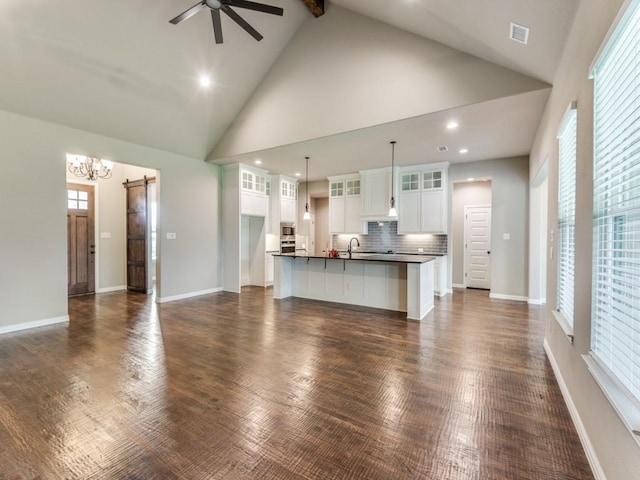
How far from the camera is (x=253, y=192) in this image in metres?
7.04

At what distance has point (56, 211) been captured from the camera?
4.42 meters

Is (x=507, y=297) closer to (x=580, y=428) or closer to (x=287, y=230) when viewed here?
(x=580, y=428)

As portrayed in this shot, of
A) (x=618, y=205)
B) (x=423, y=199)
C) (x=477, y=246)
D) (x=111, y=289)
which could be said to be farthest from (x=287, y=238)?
(x=618, y=205)

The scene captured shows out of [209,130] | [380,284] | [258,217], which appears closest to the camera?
[380,284]

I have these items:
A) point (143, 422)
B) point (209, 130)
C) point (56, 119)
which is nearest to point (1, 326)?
point (56, 119)

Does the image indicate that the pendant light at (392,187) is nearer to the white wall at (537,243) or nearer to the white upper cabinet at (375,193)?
the white upper cabinet at (375,193)

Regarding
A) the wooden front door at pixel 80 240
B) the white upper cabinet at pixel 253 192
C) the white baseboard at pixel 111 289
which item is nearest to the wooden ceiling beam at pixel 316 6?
the white upper cabinet at pixel 253 192

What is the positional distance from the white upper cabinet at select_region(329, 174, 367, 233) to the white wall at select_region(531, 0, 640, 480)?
16.4 ft

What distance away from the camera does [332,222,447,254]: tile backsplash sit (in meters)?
6.83

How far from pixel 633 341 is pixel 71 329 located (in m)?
5.63

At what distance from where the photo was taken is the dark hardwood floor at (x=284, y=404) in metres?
1.69

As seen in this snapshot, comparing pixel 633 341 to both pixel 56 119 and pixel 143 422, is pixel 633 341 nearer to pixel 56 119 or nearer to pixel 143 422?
pixel 143 422

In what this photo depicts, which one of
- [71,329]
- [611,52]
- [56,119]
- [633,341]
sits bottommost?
[71,329]

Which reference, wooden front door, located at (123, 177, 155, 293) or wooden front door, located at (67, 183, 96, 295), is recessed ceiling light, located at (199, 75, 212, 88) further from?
wooden front door, located at (67, 183, 96, 295)
